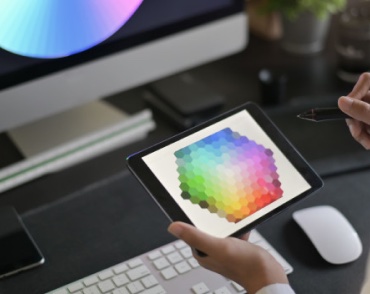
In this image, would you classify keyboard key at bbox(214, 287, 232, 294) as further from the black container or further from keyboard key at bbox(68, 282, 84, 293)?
the black container

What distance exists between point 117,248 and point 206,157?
19cm

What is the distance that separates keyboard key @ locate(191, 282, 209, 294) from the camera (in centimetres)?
73

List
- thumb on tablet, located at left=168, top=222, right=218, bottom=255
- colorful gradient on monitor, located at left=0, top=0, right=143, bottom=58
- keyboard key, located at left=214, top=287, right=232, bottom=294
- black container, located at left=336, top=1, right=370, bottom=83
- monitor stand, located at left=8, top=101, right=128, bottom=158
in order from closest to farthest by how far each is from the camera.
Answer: thumb on tablet, located at left=168, top=222, right=218, bottom=255 → keyboard key, located at left=214, top=287, right=232, bottom=294 → colorful gradient on monitor, located at left=0, top=0, right=143, bottom=58 → monitor stand, located at left=8, top=101, right=128, bottom=158 → black container, located at left=336, top=1, right=370, bottom=83

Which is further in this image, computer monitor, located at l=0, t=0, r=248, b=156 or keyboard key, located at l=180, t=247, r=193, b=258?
computer monitor, located at l=0, t=0, r=248, b=156

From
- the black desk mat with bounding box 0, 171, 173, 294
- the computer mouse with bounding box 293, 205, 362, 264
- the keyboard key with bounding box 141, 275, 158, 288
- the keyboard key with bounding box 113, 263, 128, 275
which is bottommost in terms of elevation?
the computer mouse with bounding box 293, 205, 362, 264

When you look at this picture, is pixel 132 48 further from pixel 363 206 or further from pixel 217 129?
pixel 363 206

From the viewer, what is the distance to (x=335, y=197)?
2.90 ft

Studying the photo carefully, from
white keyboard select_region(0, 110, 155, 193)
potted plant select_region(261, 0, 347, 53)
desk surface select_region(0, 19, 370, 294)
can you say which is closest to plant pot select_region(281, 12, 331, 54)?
potted plant select_region(261, 0, 347, 53)

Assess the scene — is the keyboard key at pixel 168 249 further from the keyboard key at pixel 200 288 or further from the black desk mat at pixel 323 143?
the black desk mat at pixel 323 143

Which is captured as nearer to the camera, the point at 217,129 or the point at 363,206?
the point at 217,129

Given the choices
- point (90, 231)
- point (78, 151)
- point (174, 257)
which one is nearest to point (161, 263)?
point (174, 257)

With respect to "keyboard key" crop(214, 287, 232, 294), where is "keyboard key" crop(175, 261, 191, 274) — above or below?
above

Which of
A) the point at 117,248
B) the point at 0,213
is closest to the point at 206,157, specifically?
the point at 117,248

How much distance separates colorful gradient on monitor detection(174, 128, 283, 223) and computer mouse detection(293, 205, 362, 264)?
0.12 m
